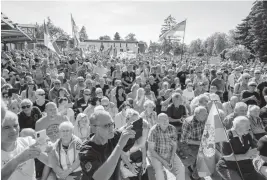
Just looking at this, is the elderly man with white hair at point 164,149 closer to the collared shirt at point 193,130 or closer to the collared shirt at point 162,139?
the collared shirt at point 162,139

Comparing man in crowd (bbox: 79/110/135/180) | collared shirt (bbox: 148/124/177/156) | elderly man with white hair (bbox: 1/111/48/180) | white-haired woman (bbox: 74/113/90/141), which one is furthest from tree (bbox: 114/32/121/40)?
man in crowd (bbox: 79/110/135/180)

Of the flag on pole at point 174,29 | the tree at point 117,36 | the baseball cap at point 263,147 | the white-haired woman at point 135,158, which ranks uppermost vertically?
the tree at point 117,36

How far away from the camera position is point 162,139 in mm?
4535

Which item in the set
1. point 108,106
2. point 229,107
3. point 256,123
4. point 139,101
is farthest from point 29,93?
point 256,123

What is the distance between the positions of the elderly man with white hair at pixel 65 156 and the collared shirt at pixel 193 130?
202 cm

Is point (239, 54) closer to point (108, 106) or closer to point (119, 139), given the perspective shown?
point (108, 106)

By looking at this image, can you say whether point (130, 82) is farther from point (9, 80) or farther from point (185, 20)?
point (185, 20)

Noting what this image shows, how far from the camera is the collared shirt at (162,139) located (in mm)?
4508

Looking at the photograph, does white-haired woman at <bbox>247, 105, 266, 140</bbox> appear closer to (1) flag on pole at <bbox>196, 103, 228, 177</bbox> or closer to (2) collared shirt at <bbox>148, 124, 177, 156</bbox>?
(1) flag on pole at <bbox>196, 103, 228, 177</bbox>

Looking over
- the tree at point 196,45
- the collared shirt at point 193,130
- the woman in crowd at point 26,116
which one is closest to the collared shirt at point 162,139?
the collared shirt at point 193,130

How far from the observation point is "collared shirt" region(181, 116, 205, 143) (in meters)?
4.77

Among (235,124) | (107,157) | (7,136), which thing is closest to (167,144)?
(235,124)

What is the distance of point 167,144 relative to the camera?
14.9 ft

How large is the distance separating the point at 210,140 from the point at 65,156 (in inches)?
89.6
